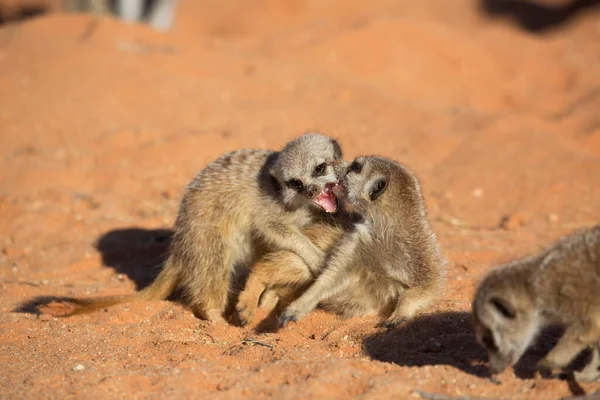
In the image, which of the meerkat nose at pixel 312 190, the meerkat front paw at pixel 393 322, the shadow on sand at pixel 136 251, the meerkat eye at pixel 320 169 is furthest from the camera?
the shadow on sand at pixel 136 251

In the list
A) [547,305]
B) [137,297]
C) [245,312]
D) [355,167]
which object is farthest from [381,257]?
[137,297]

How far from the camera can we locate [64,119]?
364 inches

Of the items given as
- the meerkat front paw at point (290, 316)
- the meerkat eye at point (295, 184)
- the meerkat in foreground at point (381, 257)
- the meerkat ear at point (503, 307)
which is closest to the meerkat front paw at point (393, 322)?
the meerkat in foreground at point (381, 257)

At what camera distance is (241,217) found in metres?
5.12

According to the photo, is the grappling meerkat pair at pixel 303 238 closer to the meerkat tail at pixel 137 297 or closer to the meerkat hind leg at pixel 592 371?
the meerkat tail at pixel 137 297

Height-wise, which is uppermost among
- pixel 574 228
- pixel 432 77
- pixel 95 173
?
pixel 432 77

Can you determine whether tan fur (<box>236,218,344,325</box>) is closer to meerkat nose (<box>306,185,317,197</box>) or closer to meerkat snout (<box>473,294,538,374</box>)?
meerkat nose (<box>306,185,317,197</box>)

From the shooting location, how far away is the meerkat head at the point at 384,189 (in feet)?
14.5

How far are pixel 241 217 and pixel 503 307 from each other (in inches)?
86.6

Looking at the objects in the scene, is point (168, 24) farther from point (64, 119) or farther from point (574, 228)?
point (574, 228)

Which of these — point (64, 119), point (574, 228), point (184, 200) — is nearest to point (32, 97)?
point (64, 119)

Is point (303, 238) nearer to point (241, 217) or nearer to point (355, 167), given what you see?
point (241, 217)

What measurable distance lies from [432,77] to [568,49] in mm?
2990

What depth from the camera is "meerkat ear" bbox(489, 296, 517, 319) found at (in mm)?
3350
